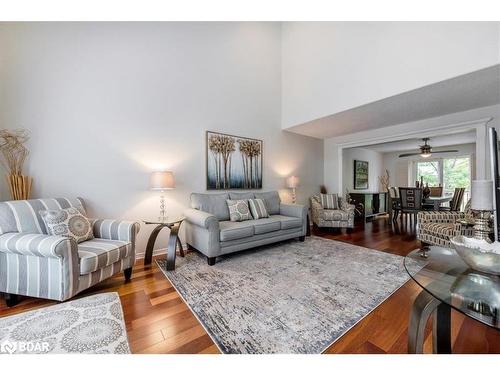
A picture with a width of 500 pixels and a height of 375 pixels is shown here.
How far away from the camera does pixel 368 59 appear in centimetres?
289

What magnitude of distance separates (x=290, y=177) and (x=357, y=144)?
1.78 meters

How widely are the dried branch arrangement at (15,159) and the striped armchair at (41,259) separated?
0.33m

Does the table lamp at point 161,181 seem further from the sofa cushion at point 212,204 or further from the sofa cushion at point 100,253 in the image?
the sofa cushion at point 100,253

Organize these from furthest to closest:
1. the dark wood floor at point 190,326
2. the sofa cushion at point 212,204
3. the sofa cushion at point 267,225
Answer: the sofa cushion at point 212,204, the sofa cushion at point 267,225, the dark wood floor at point 190,326

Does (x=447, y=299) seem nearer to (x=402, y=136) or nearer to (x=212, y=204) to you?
(x=212, y=204)

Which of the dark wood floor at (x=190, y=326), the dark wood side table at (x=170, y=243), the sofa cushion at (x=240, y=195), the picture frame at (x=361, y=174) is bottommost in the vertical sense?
the dark wood floor at (x=190, y=326)

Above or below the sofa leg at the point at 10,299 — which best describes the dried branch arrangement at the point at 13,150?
above

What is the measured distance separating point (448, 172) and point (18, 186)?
9.61 meters

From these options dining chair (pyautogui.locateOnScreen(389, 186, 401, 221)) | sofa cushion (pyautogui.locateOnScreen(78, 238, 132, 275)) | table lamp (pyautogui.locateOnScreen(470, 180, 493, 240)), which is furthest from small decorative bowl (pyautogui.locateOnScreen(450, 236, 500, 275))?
dining chair (pyautogui.locateOnScreen(389, 186, 401, 221))

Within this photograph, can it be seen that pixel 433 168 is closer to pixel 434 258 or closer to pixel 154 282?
pixel 434 258

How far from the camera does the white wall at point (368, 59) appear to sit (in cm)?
215

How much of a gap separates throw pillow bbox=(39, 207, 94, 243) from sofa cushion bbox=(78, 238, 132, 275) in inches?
3.4

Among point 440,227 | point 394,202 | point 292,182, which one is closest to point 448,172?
point 394,202

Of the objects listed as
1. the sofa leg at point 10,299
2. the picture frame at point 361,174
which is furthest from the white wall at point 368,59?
the sofa leg at point 10,299
